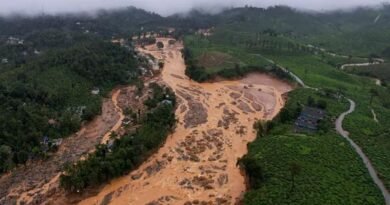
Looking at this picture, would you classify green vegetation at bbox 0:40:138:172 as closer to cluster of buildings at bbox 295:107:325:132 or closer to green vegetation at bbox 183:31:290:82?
green vegetation at bbox 183:31:290:82

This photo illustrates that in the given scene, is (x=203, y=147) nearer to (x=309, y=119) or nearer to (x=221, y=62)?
(x=309, y=119)

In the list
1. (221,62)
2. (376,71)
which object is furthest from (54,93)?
(376,71)

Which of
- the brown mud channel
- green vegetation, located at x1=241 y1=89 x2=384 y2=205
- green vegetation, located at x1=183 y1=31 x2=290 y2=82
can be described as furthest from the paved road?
green vegetation, located at x1=183 y1=31 x2=290 y2=82

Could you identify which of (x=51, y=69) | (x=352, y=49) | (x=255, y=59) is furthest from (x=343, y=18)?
(x=51, y=69)

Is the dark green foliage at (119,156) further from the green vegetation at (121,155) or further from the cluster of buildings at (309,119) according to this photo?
the cluster of buildings at (309,119)

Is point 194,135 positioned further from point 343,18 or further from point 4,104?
point 343,18

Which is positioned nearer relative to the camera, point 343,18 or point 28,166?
point 28,166

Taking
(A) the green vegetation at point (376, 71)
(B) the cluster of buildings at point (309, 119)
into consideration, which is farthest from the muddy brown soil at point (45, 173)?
(A) the green vegetation at point (376, 71)
